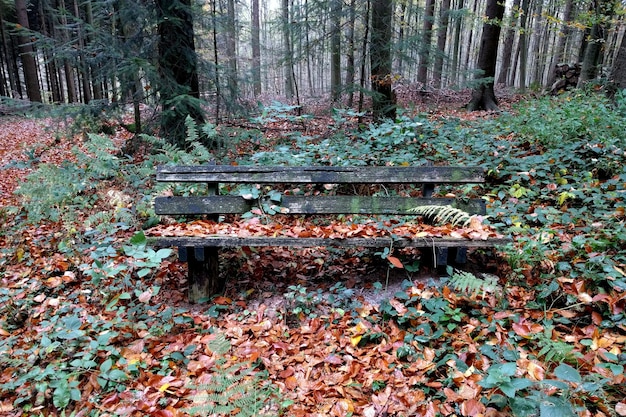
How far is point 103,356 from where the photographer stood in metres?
2.98

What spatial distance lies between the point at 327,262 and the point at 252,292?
0.89 meters

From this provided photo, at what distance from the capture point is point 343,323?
3.17 metres

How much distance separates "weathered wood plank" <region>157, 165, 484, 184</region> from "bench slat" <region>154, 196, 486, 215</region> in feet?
0.68

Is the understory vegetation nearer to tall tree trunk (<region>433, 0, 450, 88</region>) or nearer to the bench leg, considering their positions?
the bench leg

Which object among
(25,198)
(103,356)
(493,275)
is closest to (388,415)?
(493,275)

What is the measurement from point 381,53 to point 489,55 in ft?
16.5

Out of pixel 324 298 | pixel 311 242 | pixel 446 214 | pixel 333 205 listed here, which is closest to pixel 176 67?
pixel 333 205

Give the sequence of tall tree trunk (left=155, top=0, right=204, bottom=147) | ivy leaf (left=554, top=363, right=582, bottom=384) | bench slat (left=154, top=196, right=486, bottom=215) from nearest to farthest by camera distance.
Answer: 1. ivy leaf (left=554, top=363, right=582, bottom=384)
2. bench slat (left=154, top=196, right=486, bottom=215)
3. tall tree trunk (left=155, top=0, right=204, bottom=147)

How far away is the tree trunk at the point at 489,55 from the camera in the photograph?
10.3 metres

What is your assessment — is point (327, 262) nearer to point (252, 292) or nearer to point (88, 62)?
point (252, 292)

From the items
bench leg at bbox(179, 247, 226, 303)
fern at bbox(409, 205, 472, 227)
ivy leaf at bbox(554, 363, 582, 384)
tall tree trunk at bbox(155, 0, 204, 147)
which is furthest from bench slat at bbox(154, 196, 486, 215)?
tall tree trunk at bbox(155, 0, 204, 147)

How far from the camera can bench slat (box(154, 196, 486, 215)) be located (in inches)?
150

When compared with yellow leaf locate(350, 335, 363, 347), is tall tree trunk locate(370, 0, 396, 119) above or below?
above

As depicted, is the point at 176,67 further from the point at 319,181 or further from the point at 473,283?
the point at 473,283
